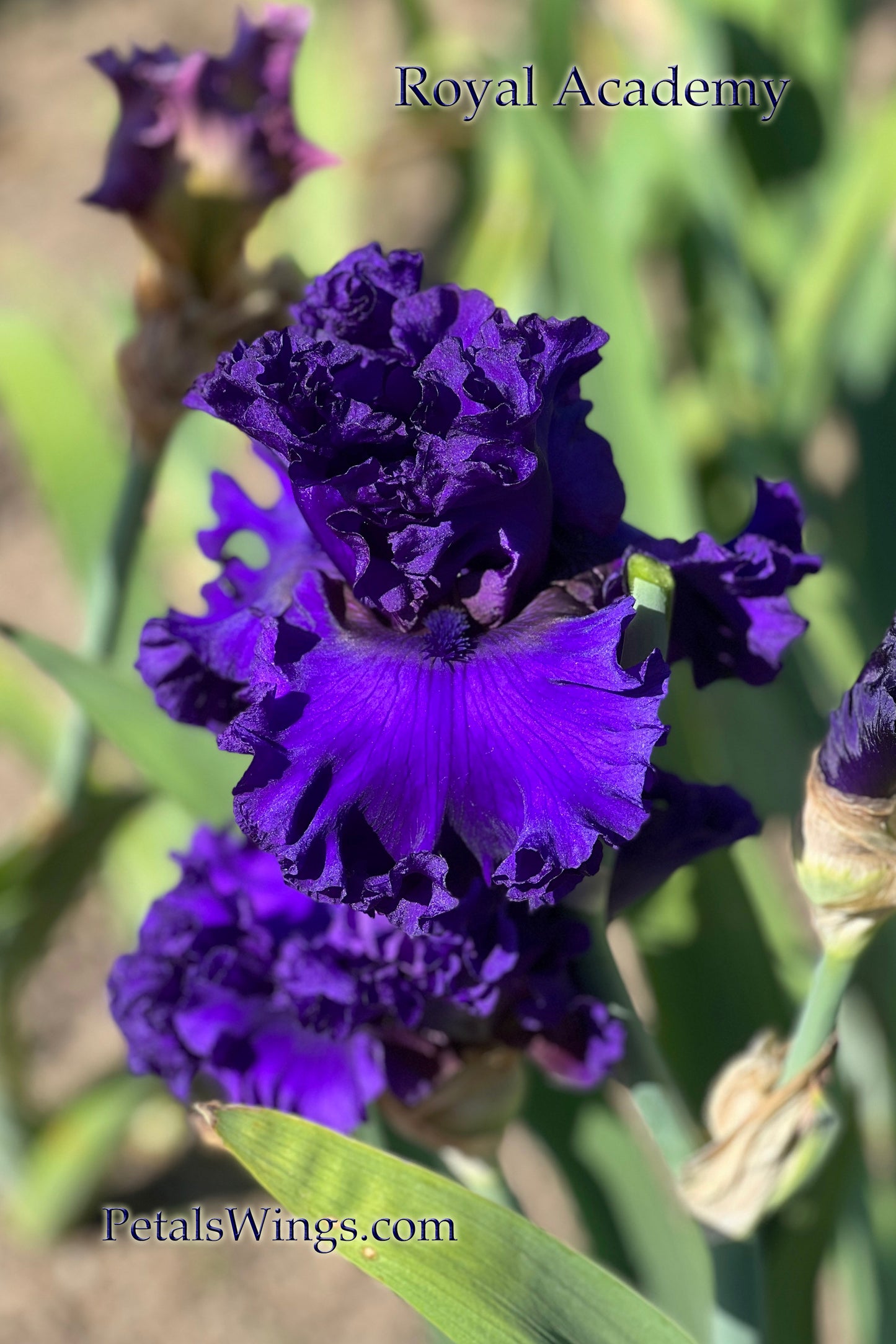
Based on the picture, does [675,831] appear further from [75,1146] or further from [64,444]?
[75,1146]

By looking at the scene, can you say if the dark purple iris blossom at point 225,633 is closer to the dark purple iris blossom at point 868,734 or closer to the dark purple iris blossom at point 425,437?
the dark purple iris blossom at point 425,437

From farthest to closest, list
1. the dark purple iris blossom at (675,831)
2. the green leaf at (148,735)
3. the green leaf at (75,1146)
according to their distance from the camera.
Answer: the green leaf at (75,1146)
the green leaf at (148,735)
the dark purple iris blossom at (675,831)

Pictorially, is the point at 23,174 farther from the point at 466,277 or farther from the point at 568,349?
the point at 568,349

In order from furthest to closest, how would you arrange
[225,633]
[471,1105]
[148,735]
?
[148,735] → [471,1105] → [225,633]

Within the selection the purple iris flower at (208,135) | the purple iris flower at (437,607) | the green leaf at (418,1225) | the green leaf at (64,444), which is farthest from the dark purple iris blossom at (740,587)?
the green leaf at (64,444)

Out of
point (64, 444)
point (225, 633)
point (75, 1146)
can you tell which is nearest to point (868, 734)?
point (225, 633)

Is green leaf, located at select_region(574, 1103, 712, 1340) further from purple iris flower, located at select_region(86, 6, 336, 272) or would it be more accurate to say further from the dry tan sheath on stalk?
purple iris flower, located at select_region(86, 6, 336, 272)

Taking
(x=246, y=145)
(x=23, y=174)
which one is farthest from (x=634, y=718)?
(x=23, y=174)
